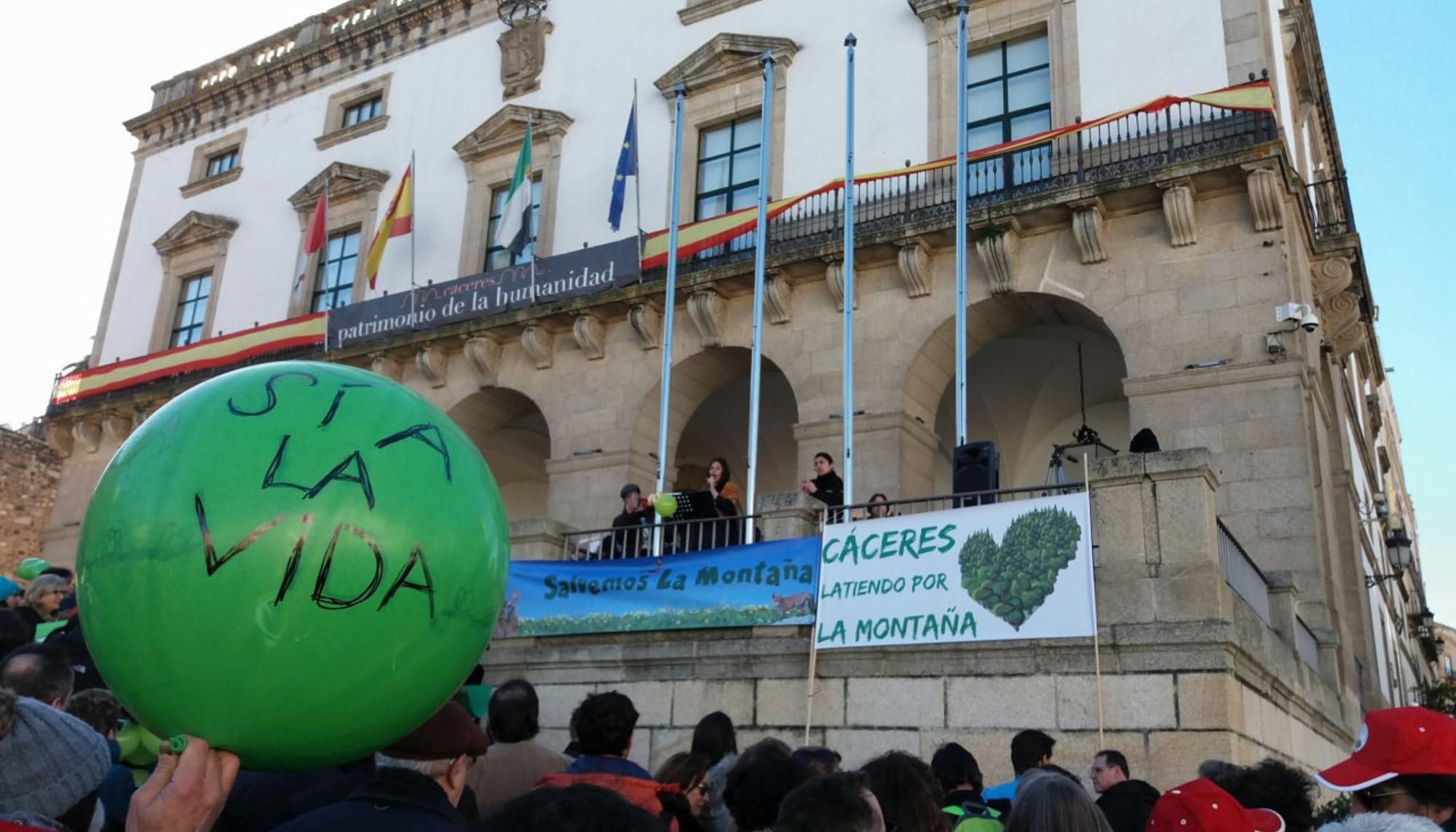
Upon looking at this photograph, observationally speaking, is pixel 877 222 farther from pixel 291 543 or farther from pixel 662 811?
pixel 291 543

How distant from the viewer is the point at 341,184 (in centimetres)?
2452

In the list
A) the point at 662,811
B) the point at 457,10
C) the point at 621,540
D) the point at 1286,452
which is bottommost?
the point at 662,811

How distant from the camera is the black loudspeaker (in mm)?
10672

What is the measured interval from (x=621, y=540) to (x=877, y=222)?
21.6ft

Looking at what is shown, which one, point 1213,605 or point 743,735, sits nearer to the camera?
point 1213,605

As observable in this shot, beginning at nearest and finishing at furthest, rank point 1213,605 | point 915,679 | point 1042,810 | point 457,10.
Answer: point 1042,810 → point 1213,605 → point 915,679 → point 457,10

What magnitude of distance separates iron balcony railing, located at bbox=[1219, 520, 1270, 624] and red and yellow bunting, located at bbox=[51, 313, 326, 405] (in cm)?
1710

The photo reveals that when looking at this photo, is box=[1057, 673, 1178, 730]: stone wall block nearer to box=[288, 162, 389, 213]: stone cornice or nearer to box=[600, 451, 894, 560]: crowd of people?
box=[600, 451, 894, 560]: crowd of people

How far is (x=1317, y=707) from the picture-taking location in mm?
12320

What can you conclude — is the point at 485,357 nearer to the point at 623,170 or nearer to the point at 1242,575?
the point at 623,170

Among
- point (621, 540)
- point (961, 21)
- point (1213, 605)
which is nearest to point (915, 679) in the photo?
point (1213, 605)

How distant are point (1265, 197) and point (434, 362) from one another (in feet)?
44.6

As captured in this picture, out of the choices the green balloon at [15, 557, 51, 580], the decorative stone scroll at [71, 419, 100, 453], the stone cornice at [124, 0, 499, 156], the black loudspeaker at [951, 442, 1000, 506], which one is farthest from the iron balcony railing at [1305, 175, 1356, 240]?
the decorative stone scroll at [71, 419, 100, 453]

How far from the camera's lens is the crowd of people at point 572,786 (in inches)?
85.8
